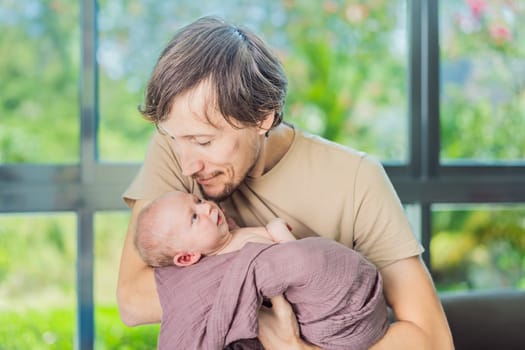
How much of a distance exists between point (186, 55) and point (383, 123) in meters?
1.70

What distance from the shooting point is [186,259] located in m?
1.60

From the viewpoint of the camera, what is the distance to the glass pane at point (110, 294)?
2.68 metres

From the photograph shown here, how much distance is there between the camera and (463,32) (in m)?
3.15

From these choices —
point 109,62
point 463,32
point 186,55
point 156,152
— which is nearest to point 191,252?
point 156,152

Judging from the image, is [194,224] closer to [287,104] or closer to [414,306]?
[414,306]

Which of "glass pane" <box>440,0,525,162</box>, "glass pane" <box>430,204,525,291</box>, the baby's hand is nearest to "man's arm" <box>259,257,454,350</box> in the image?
the baby's hand

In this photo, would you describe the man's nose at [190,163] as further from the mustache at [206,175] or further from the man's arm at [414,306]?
the man's arm at [414,306]

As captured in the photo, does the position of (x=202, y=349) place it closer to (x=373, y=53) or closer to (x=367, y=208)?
(x=367, y=208)

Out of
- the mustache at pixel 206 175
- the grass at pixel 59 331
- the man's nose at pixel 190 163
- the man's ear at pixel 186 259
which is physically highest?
the man's nose at pixel 190 163

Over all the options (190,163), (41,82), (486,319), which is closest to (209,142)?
(190,163)

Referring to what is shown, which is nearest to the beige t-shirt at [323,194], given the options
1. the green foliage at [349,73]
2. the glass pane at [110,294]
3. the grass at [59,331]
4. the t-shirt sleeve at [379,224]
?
the t-shirt sleeve at [379,224]

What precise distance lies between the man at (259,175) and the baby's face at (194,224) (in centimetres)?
7

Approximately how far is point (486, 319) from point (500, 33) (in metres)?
1.49

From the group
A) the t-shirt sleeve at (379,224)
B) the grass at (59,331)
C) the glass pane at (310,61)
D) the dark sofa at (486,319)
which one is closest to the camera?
the t-shirt sleeve at (379,224)
